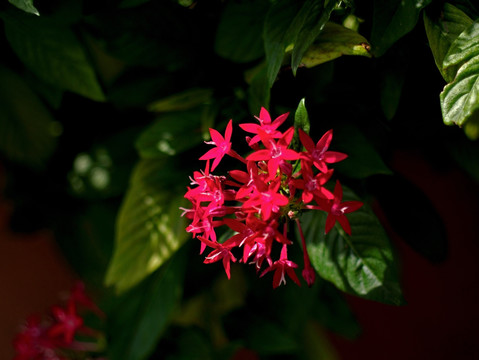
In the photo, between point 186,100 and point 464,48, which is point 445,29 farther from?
point 186,100

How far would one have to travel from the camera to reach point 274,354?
1016mm

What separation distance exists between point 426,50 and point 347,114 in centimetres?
14

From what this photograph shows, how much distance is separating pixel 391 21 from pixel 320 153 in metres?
0.19

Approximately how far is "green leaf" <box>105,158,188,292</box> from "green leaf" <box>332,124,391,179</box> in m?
0.27

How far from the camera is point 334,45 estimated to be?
0.56 meters

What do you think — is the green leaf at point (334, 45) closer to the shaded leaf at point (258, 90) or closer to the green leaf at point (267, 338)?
the shaded leaf at point (258, 90)

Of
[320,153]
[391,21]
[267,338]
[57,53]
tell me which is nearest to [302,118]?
[320,153]

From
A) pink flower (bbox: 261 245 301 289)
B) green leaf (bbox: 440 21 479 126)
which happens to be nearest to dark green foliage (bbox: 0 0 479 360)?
green leaf (bbox: 440 21 479 126)

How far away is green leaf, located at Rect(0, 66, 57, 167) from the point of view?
2.81ft

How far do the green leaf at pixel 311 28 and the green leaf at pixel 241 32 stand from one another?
16 cm

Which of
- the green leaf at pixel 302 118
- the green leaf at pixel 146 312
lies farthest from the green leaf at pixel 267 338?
the green leaf at pixel 302 118

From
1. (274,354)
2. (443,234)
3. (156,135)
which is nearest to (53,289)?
(274,354)

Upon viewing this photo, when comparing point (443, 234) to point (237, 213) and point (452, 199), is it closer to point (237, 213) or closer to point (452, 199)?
point (237, 213)

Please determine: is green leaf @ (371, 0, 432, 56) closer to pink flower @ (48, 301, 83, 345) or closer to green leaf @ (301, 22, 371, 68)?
green leaf @ (301, 22, 371, 68)
